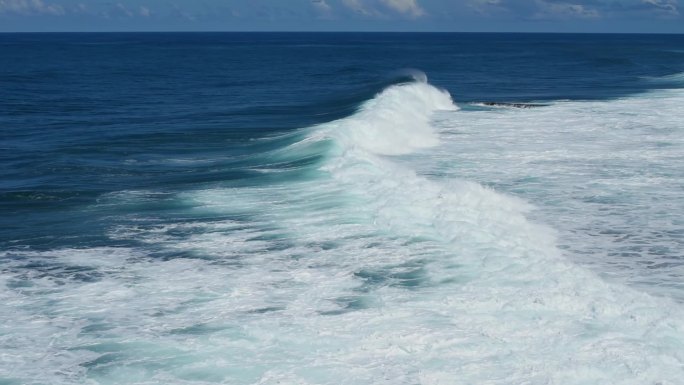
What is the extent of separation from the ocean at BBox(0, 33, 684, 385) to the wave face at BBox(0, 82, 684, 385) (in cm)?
4

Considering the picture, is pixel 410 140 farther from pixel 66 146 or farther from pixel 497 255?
pixel 497 255

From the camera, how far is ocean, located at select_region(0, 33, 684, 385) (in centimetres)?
980

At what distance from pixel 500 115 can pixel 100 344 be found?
2458 centimetres

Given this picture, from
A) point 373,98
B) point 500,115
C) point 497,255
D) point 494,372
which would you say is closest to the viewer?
point 494,372

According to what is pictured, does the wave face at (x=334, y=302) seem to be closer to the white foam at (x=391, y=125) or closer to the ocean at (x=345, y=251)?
the ocean at (x=345, y=251)

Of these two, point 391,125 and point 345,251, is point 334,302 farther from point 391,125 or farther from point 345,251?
point 391,125

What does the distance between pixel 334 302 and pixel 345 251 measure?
7.92 ft

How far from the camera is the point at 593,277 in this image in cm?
1238

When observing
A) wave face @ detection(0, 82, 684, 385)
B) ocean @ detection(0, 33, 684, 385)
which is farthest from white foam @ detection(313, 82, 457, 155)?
wave face @ detection(0, 82, 684, 385)

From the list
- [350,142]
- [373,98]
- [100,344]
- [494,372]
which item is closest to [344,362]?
[494,372]

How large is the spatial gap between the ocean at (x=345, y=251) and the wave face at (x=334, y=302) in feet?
0.12

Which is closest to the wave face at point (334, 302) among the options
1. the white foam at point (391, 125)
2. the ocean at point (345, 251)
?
the ocean at point (345, 251)

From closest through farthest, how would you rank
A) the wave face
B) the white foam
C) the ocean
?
the wave face → the ocean → the white foam

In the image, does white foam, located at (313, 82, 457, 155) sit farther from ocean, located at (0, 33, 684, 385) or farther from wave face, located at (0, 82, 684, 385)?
wave face, located at (0, 82, 684, 385)
